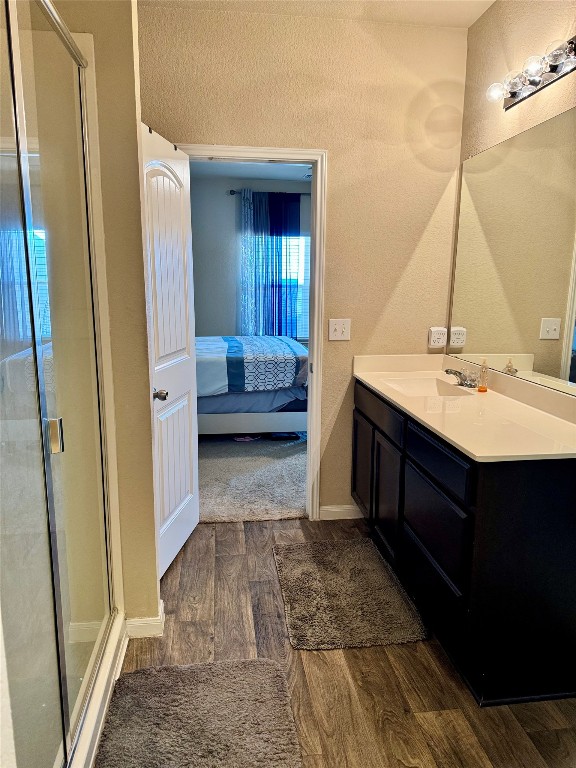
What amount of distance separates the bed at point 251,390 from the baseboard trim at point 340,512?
1539 mm

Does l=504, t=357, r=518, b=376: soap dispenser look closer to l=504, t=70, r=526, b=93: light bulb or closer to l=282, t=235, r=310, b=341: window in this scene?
l=504, t=70, r=526, b=93: light bulb

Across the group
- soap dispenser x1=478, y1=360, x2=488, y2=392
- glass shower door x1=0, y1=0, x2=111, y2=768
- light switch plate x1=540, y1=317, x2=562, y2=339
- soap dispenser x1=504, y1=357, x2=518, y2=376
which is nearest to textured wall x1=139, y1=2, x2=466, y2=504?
soap dispenser x1=478, y1=360, x2=488, y2=392

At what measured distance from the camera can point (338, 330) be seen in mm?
2930

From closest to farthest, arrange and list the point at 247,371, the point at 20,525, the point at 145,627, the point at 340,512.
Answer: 1. the point at 20,525
2. the point at 145,627
3. the point at 340,512
4. the point at 247,371

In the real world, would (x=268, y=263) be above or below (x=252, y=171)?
below

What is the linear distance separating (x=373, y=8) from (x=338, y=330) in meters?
1.54

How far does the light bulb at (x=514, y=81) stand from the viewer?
7.34ft

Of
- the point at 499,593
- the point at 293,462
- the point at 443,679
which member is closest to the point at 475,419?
the point at 499,593

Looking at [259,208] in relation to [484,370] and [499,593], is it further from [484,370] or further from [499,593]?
[499,593]

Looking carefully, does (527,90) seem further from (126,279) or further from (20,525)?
(20,525)

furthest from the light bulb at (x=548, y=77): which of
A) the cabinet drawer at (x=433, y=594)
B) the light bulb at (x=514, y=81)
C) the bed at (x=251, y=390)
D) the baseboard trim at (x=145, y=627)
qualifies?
the bed at (x=251, y=390)

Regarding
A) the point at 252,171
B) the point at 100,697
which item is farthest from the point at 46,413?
the point at 252,171

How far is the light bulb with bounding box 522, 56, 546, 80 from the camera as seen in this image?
212cm

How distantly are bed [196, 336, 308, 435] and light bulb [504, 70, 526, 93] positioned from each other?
Result: 2.61 meters
